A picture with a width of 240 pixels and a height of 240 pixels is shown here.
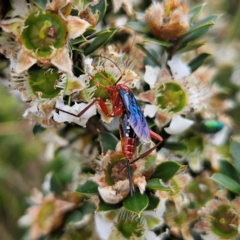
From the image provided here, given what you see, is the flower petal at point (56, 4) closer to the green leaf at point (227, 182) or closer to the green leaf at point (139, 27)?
the green leaf at point (139, 27)

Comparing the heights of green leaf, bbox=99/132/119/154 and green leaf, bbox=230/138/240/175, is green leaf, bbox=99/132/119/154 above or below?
below

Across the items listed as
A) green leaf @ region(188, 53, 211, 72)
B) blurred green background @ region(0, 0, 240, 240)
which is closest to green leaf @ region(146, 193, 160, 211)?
green leaf @ region(188, 53, 211, 72)

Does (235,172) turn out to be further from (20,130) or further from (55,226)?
(20,130)

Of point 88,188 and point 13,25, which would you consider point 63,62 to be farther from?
point 88,188

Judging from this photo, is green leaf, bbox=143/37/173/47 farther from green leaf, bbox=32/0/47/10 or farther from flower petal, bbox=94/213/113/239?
flower petal, bbox=94/213/113/239

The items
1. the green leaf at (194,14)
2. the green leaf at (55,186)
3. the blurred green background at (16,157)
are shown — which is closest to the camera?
the green leaf at (194,14)

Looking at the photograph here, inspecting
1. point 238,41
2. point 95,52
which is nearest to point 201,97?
point 95,52

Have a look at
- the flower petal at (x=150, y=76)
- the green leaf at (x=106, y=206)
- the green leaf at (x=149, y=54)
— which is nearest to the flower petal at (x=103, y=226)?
the green leaf at (x=106, y=206)
